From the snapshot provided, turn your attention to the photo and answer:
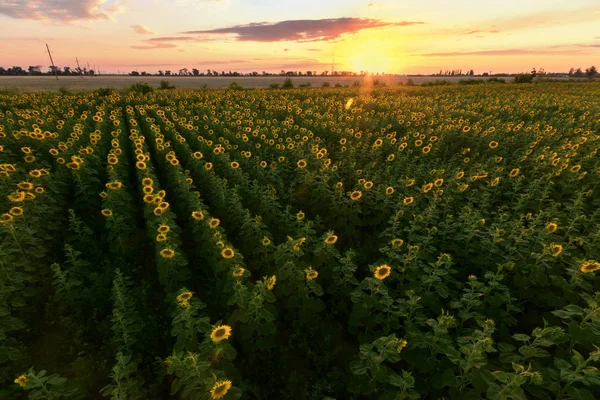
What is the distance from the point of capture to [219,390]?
2754 mm

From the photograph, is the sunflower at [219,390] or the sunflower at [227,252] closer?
the sunflower at [219,390]

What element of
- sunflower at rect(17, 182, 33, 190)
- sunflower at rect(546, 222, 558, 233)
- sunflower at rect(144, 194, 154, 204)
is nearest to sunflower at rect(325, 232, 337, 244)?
sunflower at rect(546, 222, 558, 233)

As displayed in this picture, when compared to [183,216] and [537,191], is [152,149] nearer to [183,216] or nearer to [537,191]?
[183,216]

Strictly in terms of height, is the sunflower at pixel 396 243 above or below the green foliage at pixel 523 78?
below

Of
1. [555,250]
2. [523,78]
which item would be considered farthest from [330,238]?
[523,78]

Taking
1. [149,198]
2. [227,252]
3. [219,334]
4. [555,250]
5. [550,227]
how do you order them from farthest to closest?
[149,198] → [550,227] → [227,252] → [555,250] → [219,334]

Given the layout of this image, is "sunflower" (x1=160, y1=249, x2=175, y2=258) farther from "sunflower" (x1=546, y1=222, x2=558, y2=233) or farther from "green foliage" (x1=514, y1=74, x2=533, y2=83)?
"green foliage" (x1=514, y1=74, x2=533, y2=83)

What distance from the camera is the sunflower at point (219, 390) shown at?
2.71m

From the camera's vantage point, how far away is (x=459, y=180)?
25.5ft

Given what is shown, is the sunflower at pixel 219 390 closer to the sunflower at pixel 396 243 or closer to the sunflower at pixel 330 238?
the sunflower at pixel 330 238

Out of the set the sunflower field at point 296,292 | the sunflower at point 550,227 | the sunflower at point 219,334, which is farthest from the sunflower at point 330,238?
the sunflower at point 550,227

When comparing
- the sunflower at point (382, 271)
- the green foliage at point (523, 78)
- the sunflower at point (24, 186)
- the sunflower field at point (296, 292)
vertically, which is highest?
the green foliage at point (523, 78)

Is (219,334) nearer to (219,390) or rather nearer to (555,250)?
(219,390)

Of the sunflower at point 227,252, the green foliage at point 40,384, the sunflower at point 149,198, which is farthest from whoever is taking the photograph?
the sunflower at point 149,198
